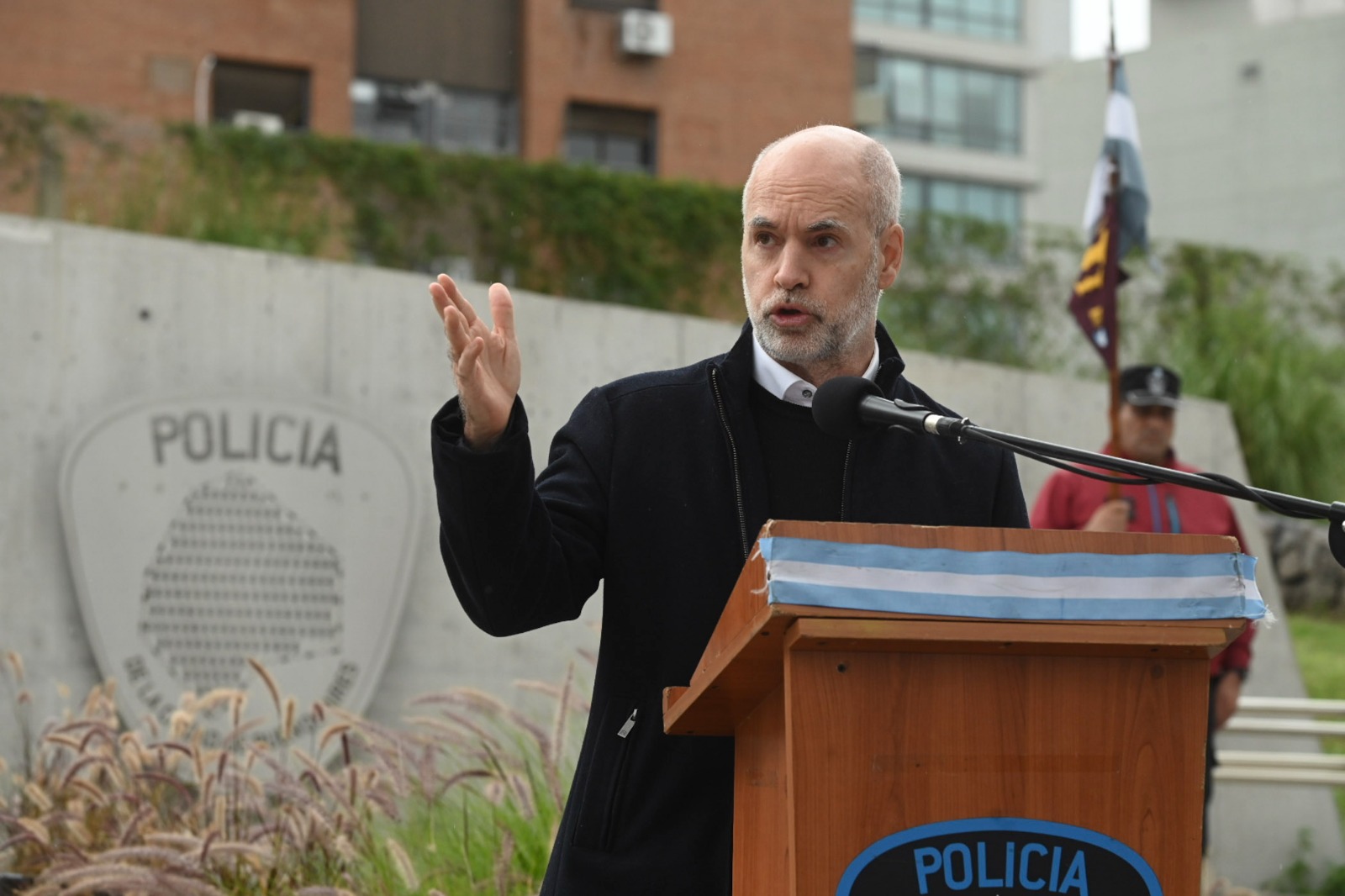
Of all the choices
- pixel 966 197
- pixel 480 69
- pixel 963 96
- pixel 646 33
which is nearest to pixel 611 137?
pixel 646 33

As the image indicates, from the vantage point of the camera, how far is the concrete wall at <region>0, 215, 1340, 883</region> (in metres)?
7.84

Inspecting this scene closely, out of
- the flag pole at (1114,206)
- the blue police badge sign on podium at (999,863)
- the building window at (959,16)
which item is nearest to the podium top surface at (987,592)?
the blue police badge sign on podium at (999,863)

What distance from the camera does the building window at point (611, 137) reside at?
21.9 meters

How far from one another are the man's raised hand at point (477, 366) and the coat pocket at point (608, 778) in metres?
0.51

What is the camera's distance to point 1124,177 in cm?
750

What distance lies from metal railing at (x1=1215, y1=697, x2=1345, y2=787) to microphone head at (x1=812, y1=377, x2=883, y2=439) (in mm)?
6752

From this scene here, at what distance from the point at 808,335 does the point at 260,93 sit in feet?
60.9

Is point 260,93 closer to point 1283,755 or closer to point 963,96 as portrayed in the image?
point 1283,755

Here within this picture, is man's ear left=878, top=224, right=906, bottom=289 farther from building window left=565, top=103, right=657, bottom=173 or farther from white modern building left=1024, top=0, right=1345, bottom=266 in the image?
white modern building left=1024, top=0, right=1345, bottom=266

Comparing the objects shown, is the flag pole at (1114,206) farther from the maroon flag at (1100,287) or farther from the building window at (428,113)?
the building window at (428,113)

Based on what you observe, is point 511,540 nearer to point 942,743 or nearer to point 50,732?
point 942,743

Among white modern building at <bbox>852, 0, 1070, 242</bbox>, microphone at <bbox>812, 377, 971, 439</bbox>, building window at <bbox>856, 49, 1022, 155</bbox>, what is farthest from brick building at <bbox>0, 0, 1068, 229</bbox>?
building window at <bbox>856, 49, 1022, 155</bbox>

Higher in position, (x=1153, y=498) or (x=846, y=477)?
(x=1153, y=498)

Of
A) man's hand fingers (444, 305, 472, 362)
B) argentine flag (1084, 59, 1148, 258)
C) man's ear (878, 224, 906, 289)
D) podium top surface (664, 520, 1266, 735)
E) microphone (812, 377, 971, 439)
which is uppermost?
argentine flag (1084, 59, 1148, 258)
